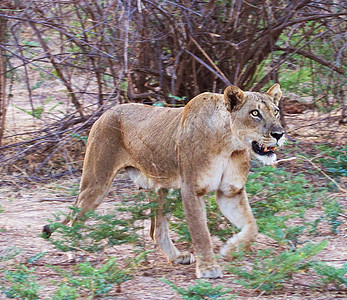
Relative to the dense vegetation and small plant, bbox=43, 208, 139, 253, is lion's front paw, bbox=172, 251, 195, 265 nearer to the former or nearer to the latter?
small plant, bbox=43, 208, 139, 253

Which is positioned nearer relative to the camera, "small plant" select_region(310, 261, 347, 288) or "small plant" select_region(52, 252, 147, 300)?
"small plant" select_region(52, 252, 147, 300)

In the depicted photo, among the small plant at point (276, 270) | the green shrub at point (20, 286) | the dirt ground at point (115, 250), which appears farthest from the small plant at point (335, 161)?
the green shrub at point (20, 286)

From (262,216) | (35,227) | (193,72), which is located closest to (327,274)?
(262,216)

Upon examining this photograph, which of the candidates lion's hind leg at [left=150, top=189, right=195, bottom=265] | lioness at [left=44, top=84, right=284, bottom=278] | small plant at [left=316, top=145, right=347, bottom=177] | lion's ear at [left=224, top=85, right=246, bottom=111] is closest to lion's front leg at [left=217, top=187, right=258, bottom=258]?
lioness at [left=44, top=84, right=284, bottom=278]

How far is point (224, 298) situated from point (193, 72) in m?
4.00

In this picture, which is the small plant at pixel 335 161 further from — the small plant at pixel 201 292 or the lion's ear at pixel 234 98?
the small plant at pixel 201 292

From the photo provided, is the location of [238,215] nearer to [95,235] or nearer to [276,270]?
[276,270]

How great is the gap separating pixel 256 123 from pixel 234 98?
0.25 metres

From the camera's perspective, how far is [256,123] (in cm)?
437

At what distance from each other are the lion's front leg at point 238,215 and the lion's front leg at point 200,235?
0.15 metres

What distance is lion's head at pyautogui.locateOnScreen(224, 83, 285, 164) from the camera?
14.2 feet

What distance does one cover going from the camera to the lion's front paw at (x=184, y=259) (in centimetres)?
499

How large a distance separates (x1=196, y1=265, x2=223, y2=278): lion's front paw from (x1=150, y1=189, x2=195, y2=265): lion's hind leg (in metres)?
0.62

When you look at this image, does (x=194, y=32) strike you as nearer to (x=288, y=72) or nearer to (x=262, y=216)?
(x=288, y=72)
